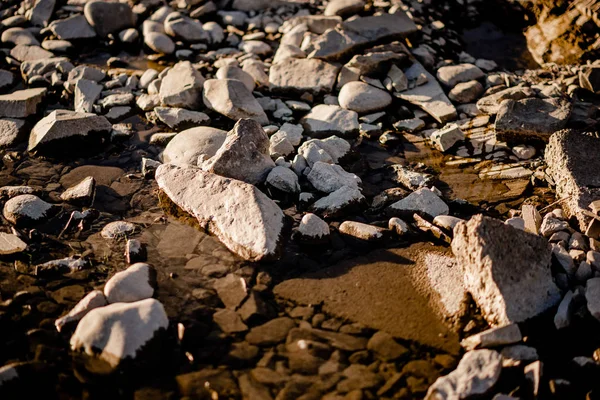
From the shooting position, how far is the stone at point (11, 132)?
15.4 feet

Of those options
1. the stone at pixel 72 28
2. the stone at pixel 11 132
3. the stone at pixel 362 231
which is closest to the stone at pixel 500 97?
the stone at pixel 362 231

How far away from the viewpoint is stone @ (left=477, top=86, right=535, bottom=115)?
481 cm

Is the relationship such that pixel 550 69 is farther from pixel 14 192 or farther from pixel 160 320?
pixel 14 192

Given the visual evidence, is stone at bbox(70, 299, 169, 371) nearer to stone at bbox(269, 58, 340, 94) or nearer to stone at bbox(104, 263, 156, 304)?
stone at bbox(104, 263, 156, 304)

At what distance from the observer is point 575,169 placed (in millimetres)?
3648

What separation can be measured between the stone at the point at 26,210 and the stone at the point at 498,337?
121 inches

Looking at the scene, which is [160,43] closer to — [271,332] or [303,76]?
[303,76]

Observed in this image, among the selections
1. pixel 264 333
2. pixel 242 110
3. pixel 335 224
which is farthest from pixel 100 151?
pixel 264 333

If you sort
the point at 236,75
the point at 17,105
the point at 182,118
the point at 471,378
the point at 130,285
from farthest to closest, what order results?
the point at 236,75, the point at 17,105, the point at 182,118, the point at 130,285, the point at 471,378

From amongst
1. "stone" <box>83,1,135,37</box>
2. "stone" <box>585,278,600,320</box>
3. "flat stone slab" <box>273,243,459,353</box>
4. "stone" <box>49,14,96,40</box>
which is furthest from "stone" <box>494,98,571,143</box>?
"stone" <box>49,14,96,40</box>

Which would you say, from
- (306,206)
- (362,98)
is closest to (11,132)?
(306,206)

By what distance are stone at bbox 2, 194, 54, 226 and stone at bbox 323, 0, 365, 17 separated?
4.13m

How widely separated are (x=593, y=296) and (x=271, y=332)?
5.82ft

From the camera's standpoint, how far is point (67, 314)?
294 centimetres
